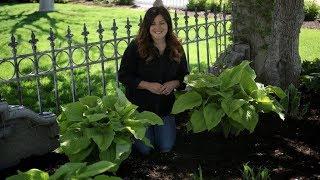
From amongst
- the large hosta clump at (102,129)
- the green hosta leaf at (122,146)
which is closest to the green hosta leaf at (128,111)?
the large hosta clump at (102,129)

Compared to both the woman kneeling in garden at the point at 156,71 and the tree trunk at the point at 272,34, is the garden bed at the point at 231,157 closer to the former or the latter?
the woman kneeling in garden at the point at 156,71

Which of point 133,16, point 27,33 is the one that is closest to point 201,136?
point 27,33

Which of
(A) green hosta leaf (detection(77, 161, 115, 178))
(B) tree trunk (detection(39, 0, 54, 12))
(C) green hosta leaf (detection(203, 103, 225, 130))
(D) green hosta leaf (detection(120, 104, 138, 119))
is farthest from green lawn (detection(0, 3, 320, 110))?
(A) green hosta leaf (detection(77, 161, 115, 178))

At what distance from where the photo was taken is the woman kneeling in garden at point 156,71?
507 cm

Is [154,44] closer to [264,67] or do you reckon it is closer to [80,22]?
[264,67]

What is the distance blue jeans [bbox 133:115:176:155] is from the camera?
5320mm

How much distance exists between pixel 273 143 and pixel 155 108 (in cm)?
137

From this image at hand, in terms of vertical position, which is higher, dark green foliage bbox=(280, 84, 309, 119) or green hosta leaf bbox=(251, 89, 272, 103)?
green hosta leaf bbox=(251, 89, 272, 103)

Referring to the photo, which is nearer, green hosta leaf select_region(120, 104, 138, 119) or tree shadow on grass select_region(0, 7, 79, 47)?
green hosta leaf select_region(120, 104, 138, 119)

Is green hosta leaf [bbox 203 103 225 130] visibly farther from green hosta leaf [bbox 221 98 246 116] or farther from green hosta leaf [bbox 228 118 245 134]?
green hosta leaf [bbox 228 118 245 134]

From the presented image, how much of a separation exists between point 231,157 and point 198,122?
19.6 inches

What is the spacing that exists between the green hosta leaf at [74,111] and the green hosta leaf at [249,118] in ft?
5.39

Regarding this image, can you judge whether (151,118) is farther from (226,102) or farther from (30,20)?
(30,20)

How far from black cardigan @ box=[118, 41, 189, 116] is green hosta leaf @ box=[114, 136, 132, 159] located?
2.67 ft
